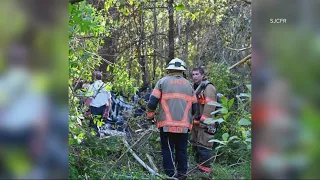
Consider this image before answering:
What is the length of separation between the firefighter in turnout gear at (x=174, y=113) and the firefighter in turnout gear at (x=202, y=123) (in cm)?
25

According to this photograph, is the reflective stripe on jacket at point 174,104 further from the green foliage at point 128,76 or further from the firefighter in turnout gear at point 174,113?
the green foliage at point 128,76

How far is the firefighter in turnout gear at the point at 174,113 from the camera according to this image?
212 inches

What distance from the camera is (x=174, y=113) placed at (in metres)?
5.39

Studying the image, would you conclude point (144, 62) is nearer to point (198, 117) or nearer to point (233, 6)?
point (233, 6)

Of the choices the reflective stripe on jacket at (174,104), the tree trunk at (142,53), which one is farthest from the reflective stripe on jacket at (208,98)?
the tree trunk at (142,53)

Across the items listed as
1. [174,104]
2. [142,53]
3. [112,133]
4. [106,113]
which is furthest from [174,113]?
[142,53]

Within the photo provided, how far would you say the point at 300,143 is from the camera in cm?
135

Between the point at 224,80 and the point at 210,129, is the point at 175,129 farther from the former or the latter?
the point at 224,80

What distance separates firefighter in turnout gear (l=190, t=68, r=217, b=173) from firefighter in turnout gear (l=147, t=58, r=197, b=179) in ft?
0.82

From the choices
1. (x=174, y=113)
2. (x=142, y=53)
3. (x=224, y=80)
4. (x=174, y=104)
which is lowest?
(x=174, y=113)

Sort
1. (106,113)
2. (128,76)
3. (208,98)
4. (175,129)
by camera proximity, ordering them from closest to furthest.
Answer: (175,129) < (208,98) < (128,76) < (106,113)

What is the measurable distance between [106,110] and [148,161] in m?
2.56

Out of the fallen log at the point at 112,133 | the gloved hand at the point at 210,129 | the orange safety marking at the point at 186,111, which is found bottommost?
the fallen log at the point at 112,133

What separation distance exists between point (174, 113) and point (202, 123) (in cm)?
54
